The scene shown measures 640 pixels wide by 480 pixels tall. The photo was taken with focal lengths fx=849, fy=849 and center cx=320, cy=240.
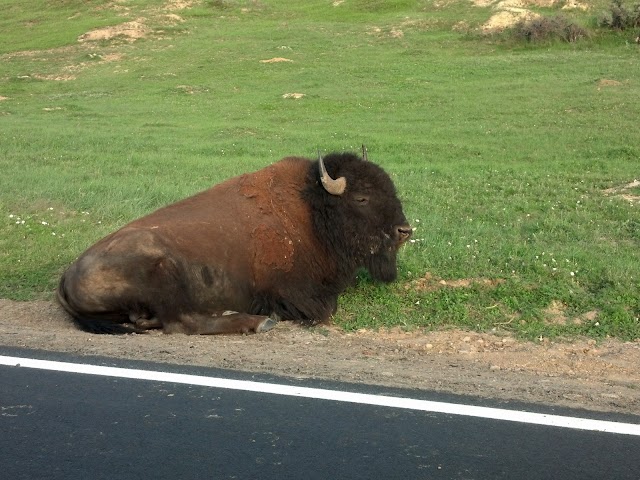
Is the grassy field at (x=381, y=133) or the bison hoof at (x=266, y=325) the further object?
the grassy field at (x=381, y=133)

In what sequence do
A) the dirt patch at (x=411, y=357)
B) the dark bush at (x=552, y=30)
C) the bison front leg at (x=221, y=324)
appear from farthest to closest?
the dark bush at (x=552, y=30) → the bison front leg at (x=221, y=324) → the dirt patch at (x=411, y=357)

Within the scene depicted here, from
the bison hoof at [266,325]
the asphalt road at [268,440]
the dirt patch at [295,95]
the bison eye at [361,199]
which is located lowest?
the dirt patch at [295,95]

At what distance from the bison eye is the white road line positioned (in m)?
2.82

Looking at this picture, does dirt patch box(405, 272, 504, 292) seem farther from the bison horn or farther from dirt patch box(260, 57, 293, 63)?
dirt patch box(260, 57, 293, 63)

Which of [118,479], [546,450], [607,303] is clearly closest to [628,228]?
[607,303]

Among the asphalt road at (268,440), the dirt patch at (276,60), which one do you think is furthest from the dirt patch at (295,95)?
the asphalt road at (268,440)

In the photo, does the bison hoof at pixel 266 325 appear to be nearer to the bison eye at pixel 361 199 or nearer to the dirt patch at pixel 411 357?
the dirt patch at pixel 411 357

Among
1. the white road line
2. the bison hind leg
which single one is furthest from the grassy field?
the white road line

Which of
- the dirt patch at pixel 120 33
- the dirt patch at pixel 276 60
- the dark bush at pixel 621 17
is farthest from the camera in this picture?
the dirt patch at pixel 120 33

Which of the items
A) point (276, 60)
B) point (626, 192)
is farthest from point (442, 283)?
point (276, 60)

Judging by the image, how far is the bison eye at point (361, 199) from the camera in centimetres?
803

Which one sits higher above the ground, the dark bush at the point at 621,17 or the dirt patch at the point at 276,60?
the dark bush at the point at 621,17

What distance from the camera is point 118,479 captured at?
4352mm

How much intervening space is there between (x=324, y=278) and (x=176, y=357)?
2162 mm
